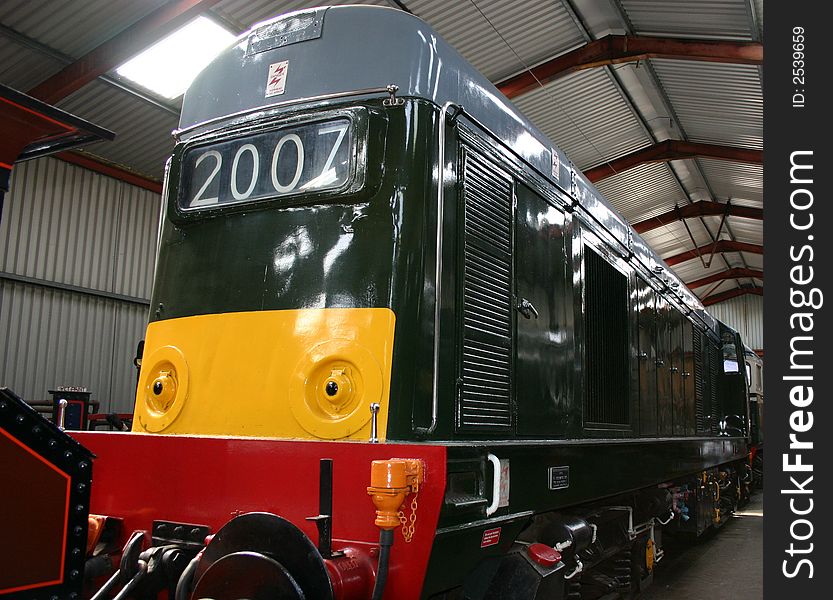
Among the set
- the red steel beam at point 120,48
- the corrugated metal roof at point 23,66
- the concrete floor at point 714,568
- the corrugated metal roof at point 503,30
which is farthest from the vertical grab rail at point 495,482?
the corrugated metal roof at point 23,66

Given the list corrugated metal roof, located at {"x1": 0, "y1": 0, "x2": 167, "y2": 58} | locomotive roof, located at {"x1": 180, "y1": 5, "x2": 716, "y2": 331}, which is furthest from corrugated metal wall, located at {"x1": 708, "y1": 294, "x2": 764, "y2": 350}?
locomotive roof, located at {"x1": 180, "y1": 5, "x2": 716, "y2": 331}

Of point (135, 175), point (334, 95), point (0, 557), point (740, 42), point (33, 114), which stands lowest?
point (0, 557)

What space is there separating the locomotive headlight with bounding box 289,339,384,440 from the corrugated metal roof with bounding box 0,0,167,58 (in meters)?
7.32

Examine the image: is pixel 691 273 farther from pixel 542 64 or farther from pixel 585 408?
pixel 585 408

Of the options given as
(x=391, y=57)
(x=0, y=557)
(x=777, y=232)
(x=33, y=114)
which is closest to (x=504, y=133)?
(x=391, y=57)

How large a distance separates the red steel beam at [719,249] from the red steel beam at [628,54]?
12067 millimetres

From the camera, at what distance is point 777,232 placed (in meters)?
3.11

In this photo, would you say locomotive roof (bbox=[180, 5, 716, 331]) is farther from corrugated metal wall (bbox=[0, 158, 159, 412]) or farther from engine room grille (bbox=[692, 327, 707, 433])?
corrugated metal wall (bbox=[0, 158, 159, 412])

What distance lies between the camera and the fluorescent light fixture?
30.0ft

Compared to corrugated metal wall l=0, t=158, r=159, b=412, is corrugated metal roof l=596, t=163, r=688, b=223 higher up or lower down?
higher up

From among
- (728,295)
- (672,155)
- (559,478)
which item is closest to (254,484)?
(559,478)

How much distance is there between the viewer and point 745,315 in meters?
29.1

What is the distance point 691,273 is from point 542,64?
16836mm

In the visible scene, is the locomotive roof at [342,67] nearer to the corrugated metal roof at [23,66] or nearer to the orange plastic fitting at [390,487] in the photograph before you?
the orange plastic fitting at [390,487]
